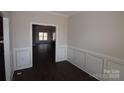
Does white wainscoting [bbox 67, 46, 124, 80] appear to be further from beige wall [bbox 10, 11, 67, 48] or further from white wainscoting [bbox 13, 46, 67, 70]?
white wainscoting [bbox 13, 46, 67, 70]

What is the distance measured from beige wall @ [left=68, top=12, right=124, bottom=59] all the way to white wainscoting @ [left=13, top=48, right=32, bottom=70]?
2090mm

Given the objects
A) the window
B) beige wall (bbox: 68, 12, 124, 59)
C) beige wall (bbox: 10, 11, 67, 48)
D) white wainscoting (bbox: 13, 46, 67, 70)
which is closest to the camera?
beige wall (bbox: 68, 12, 124, 59)

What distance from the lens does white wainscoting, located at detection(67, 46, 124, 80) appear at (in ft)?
6.92

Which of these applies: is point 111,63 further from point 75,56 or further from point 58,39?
point 58,39

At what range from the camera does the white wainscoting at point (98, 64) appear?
6.92ft

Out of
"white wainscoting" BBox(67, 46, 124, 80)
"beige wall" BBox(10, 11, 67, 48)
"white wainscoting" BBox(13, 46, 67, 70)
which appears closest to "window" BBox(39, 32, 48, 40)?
"beige wall" BBox(10, 11, 67, 48)

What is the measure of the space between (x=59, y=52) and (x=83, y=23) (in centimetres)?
184

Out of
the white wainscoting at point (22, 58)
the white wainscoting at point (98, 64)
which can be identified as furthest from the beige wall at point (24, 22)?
the white wainscoting at point (98, 64)

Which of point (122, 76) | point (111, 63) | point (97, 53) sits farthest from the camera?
point (97, 53)

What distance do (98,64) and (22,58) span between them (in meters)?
2.80

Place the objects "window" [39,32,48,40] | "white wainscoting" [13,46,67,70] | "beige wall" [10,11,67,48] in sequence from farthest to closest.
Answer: "window" [39,32,48,40] → "white wainscoting" [13,46,67,70] → "beige wall" [10,11,67,48]
